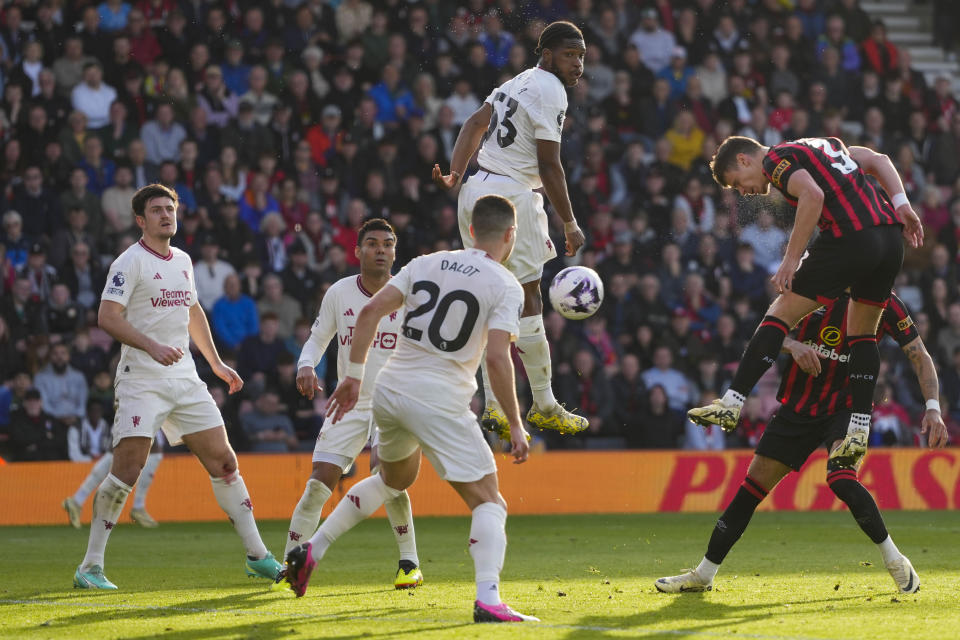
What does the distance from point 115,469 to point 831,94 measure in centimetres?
1485

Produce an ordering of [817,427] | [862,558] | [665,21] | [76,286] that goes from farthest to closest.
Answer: [665,21]
[76,286]
[862,558]
[817,427]

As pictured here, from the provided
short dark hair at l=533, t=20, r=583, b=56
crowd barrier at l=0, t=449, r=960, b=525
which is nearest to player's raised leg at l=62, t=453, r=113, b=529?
crowd barrier at l=0, t=449, r=960, b=525

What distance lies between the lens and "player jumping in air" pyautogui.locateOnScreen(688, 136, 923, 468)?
25.8ft

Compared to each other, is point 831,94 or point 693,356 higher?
point 831,94

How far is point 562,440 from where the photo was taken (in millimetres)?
17281

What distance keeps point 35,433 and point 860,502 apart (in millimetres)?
9864

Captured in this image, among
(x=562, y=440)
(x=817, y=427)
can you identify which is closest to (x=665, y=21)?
(x=562, y=440)

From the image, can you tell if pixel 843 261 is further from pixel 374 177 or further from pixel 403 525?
pixel 374 177

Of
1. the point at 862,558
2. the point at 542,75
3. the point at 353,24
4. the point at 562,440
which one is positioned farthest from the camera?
the point at 353,24

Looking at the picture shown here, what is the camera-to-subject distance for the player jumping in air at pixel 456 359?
22.5 ft

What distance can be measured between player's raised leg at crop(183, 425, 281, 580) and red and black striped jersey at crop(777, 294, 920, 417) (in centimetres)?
361

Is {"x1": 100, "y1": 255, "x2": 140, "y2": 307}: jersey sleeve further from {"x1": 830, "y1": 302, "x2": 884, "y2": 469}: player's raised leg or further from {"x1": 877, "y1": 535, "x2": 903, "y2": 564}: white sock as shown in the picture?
{"x1": 877, "y1": 535, "x2": 903, "y2": 564}: white sock

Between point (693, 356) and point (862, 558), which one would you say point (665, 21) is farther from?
point (862, 558)

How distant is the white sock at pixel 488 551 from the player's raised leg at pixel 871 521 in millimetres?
2485
